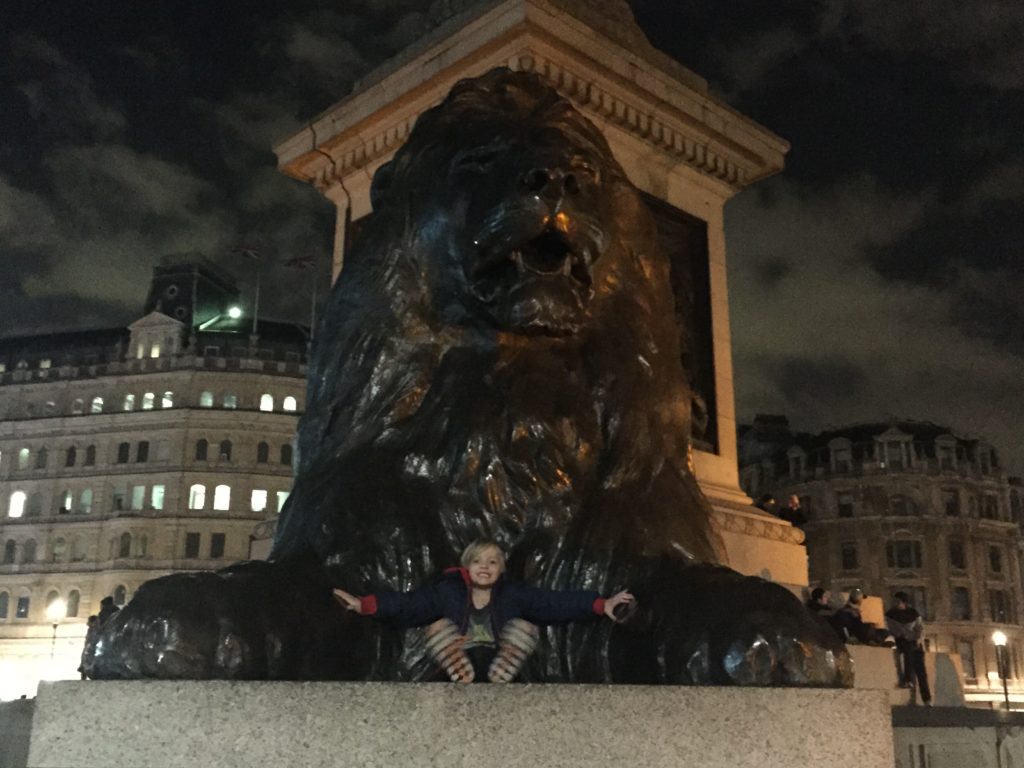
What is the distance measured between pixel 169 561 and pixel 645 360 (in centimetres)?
5049

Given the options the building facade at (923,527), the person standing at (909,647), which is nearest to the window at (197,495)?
the building facade at (923,527)

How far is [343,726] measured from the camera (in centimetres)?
222

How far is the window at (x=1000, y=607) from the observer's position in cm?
5481

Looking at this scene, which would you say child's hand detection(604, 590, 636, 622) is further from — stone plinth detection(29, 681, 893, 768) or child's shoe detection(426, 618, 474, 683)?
stone plinth detection(29, 681, 893, 768)

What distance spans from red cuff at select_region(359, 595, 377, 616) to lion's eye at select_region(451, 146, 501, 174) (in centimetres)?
156

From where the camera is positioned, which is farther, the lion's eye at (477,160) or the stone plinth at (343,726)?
the lion's eye at (477,160)

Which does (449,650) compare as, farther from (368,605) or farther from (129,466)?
(129,466)

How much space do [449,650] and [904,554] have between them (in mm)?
56404

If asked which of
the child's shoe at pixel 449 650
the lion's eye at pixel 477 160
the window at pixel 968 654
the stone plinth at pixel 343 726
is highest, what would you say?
the window at pixel 968 654

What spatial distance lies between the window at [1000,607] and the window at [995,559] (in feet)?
3.88

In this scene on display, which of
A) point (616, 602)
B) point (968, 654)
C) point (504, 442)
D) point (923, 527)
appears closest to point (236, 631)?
point (616, 602)

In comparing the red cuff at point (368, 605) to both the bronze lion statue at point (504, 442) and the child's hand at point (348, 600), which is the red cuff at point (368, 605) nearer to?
the child's hand at point (348, 600)

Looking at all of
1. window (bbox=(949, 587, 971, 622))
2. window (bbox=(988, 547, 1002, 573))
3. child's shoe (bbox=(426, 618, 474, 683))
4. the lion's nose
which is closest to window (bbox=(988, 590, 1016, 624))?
window (bbox=(988, 547, 1002, 573))

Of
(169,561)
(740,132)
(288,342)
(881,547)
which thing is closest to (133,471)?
(169,561)
